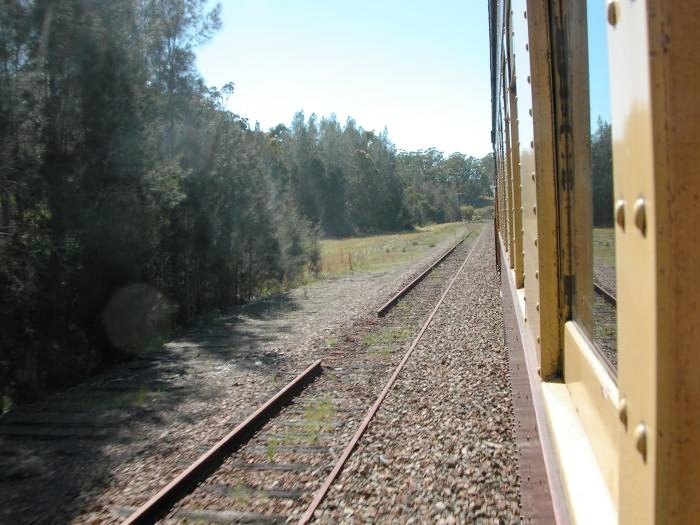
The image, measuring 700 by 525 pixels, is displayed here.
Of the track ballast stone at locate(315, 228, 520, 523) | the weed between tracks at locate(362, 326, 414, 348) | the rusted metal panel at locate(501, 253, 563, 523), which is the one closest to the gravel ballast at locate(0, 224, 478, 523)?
A: the weed between tracks at locate(362, 326, 414, 348)

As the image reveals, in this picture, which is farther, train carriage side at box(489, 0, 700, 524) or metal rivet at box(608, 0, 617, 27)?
metal rivet at box(608, 0, 617, 27)

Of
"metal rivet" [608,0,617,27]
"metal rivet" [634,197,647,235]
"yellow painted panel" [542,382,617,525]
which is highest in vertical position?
"metal rivet" [608,0,617,27]

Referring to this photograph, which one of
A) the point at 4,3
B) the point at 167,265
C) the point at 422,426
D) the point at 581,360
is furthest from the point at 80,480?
the point at 167,265

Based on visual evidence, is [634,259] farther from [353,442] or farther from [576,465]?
[353,442]

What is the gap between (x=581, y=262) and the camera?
56.8 inches

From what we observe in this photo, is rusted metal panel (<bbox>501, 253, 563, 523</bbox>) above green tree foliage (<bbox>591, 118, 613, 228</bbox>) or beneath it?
beneath

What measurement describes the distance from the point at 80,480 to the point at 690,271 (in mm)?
5598

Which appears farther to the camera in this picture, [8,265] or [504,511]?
[8,265]

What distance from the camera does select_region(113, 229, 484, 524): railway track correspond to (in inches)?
177

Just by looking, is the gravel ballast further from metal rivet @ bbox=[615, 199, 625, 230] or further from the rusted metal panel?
metal rivet @ bbox=[615, 199, 625, 230]

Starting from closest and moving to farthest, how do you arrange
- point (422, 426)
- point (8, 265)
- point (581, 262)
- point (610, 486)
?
point (610, 486) < point (581, 262) < point (422, 426) < point (8, 265)

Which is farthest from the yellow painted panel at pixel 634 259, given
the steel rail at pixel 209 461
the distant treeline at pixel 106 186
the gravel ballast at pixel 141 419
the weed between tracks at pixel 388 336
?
the weed between tracks at pixel 388 336

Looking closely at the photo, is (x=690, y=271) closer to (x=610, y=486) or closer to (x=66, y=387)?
(x=610, y=486)

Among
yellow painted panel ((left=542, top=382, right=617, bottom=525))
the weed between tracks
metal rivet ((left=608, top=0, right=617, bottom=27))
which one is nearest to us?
metal rivet ((left=608, top=0, right=617, bottom=27))
